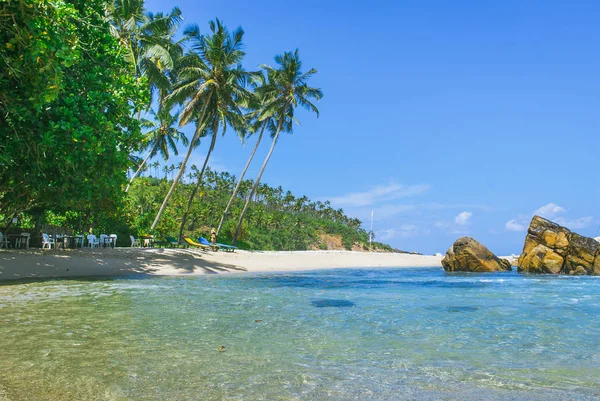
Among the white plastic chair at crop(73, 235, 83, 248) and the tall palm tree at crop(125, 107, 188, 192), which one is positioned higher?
the tall palm tree at crop(125, 107, 188, 192)

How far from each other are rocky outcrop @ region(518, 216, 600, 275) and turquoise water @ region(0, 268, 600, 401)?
51.3 feet

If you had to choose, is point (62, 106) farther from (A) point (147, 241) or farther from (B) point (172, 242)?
(B) point (172, 242)

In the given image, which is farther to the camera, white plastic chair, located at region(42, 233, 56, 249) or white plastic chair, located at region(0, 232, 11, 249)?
white plastic chair, located at region(42, 233, 56, 249)

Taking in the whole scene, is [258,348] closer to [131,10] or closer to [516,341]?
[516,341]

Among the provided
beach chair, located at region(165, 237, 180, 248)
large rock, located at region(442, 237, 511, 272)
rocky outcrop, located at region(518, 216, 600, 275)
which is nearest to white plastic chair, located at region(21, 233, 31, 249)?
beach chair, located at region(165, 237, 180, 248)

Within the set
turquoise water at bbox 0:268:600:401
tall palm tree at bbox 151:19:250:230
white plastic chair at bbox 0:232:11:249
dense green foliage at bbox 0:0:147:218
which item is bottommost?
turquoise water at bbox 0:268:600:401

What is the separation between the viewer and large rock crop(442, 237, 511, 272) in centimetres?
2558

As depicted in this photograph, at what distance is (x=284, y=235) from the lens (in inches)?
2493

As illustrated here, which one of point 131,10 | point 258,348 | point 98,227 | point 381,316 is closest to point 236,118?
point 131,10

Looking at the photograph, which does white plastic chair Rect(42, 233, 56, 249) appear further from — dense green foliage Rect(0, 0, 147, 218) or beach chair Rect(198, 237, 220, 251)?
beach chair Rect(198, 237, 220, 251)

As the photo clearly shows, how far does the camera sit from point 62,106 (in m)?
13.1

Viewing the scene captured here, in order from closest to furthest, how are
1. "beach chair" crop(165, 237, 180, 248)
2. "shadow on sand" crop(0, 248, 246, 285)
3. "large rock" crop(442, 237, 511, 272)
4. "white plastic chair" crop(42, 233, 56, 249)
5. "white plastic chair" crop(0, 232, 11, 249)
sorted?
"shadow on sand" crop(0, 248, 246, 285)
"white plastic chair" crop(0, 232, 11, 249)
"white plastic chair" crop(42, 233, 56, 249)
"large rock" crop(442, 237, 511, 272)
"beach chair" crop(165, 237, 180, 248)

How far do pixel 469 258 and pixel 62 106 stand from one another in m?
22.0

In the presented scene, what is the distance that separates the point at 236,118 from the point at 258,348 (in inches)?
1149
